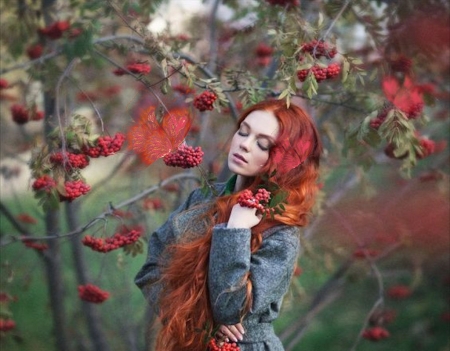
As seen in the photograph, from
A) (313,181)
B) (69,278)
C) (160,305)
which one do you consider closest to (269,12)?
(313,181)

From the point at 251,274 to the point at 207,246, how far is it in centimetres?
15

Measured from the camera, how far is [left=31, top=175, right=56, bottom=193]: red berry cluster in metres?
2.41

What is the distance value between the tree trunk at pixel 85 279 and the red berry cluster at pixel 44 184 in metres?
1.36

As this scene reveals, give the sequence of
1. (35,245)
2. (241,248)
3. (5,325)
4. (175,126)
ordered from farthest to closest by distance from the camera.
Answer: (5,325) → (35,245) → (175,126) → (241,248)

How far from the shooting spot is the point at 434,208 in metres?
4.03

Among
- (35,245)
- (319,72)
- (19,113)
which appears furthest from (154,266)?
(19,113)

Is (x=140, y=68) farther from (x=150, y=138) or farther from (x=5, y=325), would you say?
(x=5, y=325)

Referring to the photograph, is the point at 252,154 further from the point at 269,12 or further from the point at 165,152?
the point at 269,12

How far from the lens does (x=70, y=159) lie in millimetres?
2326

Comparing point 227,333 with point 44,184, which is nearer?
point 227,333

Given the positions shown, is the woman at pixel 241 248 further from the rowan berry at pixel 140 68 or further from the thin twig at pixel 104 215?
the rowan berry at pixel 140 68

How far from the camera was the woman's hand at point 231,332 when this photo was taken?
2.18 m

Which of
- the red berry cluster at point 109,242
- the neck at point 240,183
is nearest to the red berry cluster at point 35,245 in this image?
the red berry cluster at point 109,242

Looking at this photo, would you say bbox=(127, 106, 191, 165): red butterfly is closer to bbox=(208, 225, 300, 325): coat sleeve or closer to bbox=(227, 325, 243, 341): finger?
bbox=(208, 225, 300, 325): coat sleeve
